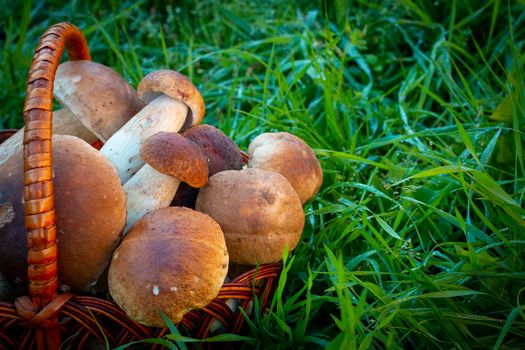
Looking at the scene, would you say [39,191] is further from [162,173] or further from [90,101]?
[90,101]

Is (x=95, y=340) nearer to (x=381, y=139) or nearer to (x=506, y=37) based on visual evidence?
(x=381, y=139)

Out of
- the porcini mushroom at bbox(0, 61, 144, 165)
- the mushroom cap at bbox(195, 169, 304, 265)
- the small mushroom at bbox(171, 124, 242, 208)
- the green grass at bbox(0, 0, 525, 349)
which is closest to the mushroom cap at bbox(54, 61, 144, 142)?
the porcini mushroom at bbox(0, 61, 144, 165)

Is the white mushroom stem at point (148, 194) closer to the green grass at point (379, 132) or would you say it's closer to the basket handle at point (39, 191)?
the basket handle at point (39, 191)

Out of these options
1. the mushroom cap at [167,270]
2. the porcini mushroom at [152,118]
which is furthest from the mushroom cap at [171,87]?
the mushroom cap at [167,270]

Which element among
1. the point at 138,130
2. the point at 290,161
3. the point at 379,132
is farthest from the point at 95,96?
the point at 379,132

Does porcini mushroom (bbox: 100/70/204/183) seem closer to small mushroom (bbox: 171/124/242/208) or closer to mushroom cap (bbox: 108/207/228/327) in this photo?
small mushroom (bbox: 171/124/242/208)
